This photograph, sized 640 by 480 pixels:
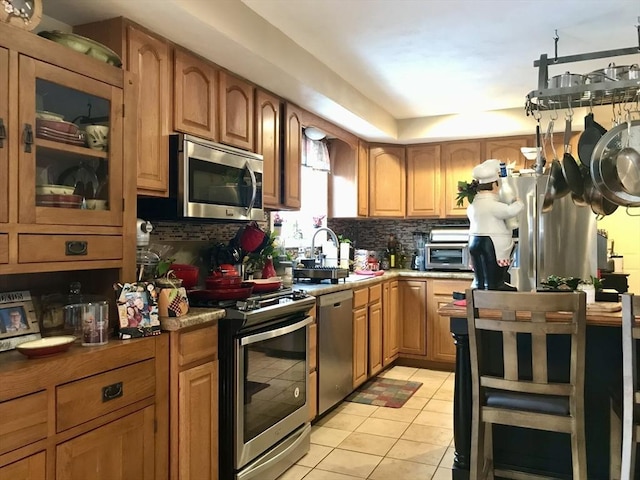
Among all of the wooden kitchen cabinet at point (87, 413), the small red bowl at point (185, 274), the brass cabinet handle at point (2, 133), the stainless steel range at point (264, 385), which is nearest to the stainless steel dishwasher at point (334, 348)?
the stainless steel range at point (264, 385)

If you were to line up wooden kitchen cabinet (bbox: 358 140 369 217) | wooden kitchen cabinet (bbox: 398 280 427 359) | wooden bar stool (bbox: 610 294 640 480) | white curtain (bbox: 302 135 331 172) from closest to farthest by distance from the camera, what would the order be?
wooden bar stool (bbox: 610 294 640 480) → white curtain (bbox: 302 135 331 172) → wooden kitchen cabinet (bbox: 398 280 427 359) → wooden kitchen cabinet (bbox: 358 140 369 217)

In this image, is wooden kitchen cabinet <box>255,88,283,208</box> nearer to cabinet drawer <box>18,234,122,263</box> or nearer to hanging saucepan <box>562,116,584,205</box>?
cabinet drawer <box>18,234,122,263</box>

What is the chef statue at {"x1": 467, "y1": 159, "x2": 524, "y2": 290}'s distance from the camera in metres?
Result: 2.57

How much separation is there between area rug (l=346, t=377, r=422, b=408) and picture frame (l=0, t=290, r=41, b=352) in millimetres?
2707

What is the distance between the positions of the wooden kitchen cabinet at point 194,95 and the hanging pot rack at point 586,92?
170 cm

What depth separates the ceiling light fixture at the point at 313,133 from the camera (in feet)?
13.8

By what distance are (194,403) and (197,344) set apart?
25 cm

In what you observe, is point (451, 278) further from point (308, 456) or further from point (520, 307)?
point (520, 307)

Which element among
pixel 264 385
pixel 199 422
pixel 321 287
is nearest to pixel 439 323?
pixel 321 287

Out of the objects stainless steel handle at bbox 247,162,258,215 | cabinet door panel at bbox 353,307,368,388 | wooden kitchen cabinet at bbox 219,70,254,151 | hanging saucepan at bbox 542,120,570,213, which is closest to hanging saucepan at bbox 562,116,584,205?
hanging saucepan at bbox 542,120,570,213

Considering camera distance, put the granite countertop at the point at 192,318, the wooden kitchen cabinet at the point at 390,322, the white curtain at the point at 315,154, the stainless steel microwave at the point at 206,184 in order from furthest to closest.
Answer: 1. the wooden kitchen cabinet at the point at 390,322
2. the white curtain at the point at 315,154
3. the stainless steel microwave at the point at 206,184
4. the granite countertop at the point at 192,318

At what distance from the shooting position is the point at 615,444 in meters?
2.21

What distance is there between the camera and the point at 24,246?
1.69 metres

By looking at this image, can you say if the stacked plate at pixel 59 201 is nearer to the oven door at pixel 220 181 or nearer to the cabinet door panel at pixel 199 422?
the oven door at pixel 220 181
